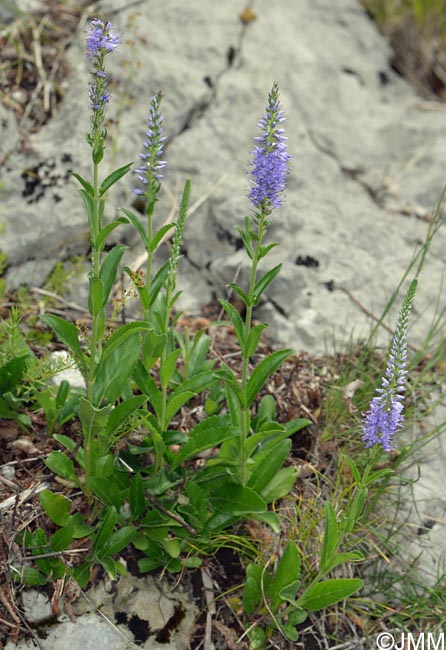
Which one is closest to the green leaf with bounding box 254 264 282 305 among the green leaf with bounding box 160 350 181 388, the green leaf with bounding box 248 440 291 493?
the green leaf with bounding box 160 350 181 388

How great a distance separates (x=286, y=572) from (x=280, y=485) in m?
0.41

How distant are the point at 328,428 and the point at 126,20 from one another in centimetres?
325

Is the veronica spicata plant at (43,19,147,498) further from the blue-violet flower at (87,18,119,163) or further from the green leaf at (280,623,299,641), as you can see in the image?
the green leaf at (280,623,299,641)

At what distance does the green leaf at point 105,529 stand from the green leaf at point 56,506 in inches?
5.9

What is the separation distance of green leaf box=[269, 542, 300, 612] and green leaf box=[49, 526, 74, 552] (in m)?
0.82

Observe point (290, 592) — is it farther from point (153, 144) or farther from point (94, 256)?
point (153, 144)

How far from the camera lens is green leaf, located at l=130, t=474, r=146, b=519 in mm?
2922

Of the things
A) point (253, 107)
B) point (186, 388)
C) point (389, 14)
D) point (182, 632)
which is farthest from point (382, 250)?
point (389, 14)

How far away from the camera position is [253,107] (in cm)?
516

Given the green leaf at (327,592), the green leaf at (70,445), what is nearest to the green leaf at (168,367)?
the green leaf at (70,445)

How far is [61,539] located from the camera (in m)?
2.81

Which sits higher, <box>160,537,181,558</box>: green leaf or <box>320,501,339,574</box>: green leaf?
<box>320,501,339,574</box>: green leaf

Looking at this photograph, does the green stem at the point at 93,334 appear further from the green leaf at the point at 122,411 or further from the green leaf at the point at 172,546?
the green leaf at the point at 172,546

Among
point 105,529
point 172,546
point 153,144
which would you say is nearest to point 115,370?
point 105,529
